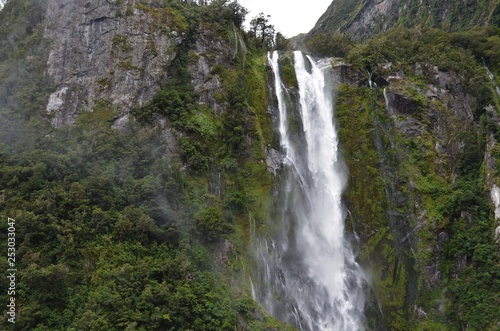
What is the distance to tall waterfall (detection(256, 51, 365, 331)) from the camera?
20.9 metres

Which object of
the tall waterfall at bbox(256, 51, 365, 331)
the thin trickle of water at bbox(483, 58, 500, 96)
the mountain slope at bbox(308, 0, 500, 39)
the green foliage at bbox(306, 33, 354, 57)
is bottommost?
the tall waterfall at bbox(256, 51, 365, 331)

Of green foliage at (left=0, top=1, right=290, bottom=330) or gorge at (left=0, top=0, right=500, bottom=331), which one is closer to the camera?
green foliage at (left=0, top=1, right=290, bottom=330)

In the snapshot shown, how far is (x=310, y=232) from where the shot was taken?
23812 mm

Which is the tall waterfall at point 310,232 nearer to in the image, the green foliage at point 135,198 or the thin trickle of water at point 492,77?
the green foliage at point 135,198

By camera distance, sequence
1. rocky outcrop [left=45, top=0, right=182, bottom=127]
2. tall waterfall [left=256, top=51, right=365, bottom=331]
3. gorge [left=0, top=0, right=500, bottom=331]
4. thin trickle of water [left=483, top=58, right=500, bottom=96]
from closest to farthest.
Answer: gorge [left=0, top=0, right=500, bottom=331]
tall waterfall [left=256, top=51, right=365, bottom=331]
rocky outcrop [left=45, top=0, right=182, bottom=127]
thin trickle of water [left=483, top=58, right=500, bottom=96]

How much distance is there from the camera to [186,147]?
2255cm

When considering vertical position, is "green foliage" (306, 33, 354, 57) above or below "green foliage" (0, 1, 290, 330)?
above

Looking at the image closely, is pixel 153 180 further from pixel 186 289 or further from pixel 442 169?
pixel 442 169

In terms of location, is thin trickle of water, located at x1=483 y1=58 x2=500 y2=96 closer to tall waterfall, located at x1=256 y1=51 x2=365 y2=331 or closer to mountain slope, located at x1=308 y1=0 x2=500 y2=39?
mountain slope, located at x1=308 y1=0 x2=500 y2=39

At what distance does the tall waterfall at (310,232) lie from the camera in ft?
68.6

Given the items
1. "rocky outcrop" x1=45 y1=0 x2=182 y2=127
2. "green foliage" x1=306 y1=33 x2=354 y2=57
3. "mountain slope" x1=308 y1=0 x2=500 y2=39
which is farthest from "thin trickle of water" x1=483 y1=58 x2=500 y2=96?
"rocky outcrop" x1=45 y1=0 x2=182 y2=127

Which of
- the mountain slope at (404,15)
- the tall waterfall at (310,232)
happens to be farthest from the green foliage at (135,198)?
the mountain slope at (404,15)

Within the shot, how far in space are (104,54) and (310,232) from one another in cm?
1702

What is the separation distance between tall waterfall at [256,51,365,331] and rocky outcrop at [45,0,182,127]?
29.9ft
